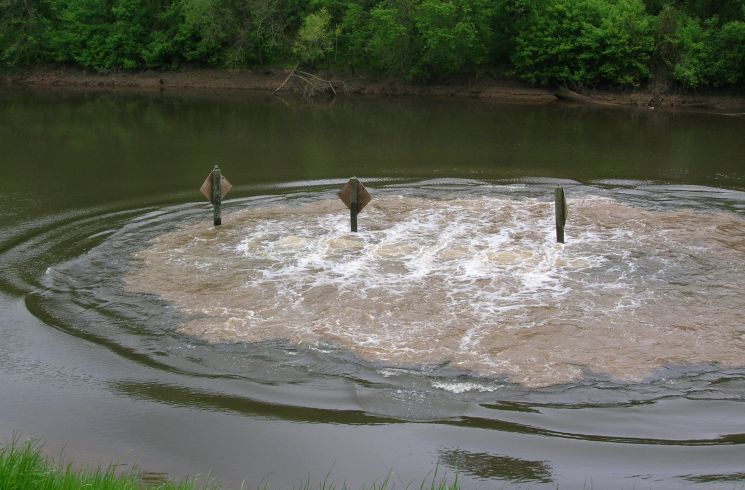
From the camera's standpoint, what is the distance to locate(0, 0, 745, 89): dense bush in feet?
144

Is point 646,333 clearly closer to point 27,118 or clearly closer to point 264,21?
point 27,118

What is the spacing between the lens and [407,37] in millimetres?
47219

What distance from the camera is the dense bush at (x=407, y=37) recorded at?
44.0 m

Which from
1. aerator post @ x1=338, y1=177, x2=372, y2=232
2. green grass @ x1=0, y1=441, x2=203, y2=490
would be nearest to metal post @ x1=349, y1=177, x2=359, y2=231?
aerator post @ x1=338, y1=177, x2=372, y2=232

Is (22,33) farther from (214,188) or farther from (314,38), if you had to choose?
(214,188)

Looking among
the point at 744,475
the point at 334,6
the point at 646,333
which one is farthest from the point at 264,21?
the point at 744,475

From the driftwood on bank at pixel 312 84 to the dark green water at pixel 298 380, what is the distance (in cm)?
2381

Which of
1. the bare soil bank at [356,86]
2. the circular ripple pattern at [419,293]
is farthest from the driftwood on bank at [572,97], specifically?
the circular ripple pattern at [419,293]

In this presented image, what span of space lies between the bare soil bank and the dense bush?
75cm

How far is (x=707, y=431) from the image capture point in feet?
34.3

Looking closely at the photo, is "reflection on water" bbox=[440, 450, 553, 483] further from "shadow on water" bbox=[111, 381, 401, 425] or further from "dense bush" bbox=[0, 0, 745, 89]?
"dense bush" bbox=[0, 0, 745, 89]

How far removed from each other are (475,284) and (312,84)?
120ft

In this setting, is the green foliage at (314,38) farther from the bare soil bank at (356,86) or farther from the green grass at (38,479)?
the green grass at (38,479)

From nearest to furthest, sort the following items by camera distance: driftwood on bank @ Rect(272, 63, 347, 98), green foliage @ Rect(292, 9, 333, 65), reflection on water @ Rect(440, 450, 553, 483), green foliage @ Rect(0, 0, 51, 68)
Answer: reflection on water @ Rect(440, 450, 553, 483), green foliage @ Rect(292, 9, 333, 65), driftwood on bank @ Rect(272, 63, 347, 98), green foliage @ Rect(0, 0, 51, 68)
